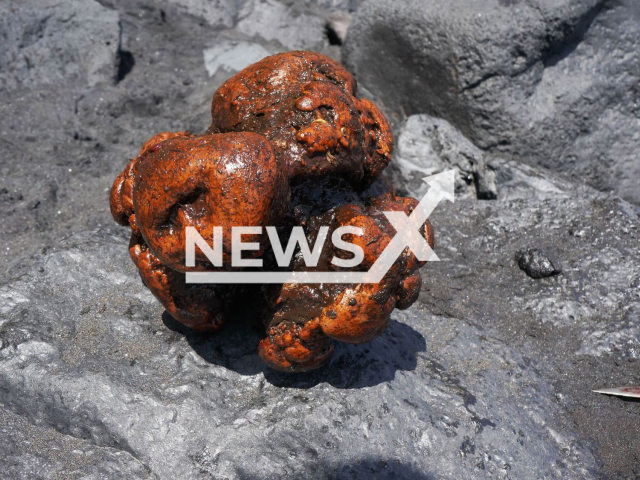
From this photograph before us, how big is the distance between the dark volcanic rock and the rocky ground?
6cm

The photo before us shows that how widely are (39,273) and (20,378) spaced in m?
0.72

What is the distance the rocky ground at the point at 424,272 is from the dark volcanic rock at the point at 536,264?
0.06 m

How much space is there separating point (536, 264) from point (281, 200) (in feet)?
7.95

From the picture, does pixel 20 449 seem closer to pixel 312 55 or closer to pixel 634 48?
pixel 312 55

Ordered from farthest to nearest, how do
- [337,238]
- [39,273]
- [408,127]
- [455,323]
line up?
[408,127], [455,323], [39,273], [337,238]

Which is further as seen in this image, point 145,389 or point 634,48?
point 634,48

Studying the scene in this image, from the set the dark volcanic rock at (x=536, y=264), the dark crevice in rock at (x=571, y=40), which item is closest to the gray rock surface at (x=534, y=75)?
the dark crevice in rock at (x=571, y=40)

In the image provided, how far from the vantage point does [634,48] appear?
5.87 meters

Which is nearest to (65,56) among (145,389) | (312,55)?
(312,55)

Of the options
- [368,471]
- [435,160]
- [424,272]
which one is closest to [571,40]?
[435,160]

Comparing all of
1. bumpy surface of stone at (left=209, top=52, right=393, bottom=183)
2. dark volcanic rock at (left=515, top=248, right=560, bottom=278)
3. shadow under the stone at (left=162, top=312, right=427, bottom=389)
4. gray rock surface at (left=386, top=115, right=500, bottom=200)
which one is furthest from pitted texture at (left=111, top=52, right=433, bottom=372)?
gray rock surface at (left=386, top=115, right=500, bottom=200)

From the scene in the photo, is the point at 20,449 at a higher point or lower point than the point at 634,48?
lower

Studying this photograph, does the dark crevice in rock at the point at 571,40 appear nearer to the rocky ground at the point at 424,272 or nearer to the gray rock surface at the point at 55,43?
the rocky ground at the point at 424,272

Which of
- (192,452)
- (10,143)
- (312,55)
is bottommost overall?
(10,143)
